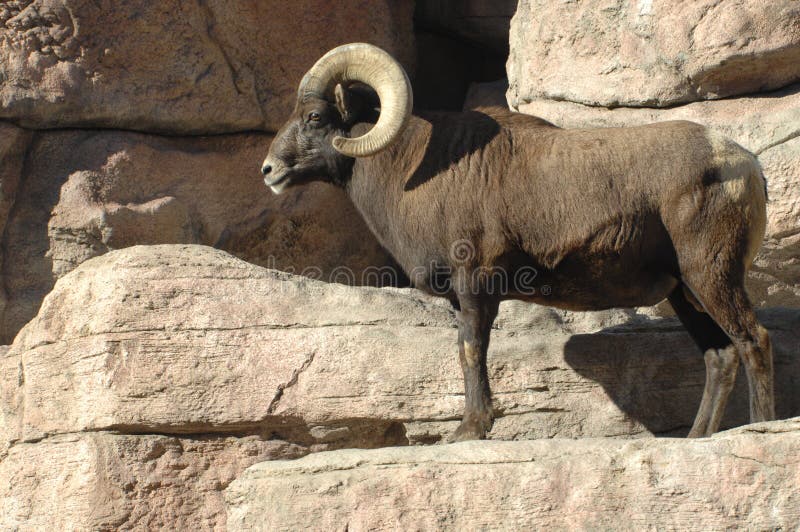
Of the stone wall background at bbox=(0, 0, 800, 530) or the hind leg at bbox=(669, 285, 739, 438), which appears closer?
the stone wall background at bbox=(0, 0, 800, 530)

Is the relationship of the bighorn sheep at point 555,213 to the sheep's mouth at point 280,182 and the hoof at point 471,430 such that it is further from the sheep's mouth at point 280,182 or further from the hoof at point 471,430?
the sheep's mouth at point 280,182

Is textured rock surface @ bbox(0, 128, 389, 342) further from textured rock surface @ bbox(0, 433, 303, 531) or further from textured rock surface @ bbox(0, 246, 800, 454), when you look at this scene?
textured rock surface @ bbox(0, 433, 303, 531)

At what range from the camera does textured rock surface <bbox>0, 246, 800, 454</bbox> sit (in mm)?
8969

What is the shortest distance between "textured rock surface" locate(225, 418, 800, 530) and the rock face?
1228 mm

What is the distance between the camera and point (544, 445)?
7605mm

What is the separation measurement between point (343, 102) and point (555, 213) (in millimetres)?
1829

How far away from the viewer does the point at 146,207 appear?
12211 millimetres

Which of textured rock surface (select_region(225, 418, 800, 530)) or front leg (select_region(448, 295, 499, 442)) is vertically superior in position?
front leg (select_region(448, 295, 499, 442))

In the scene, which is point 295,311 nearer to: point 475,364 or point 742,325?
point 475,364

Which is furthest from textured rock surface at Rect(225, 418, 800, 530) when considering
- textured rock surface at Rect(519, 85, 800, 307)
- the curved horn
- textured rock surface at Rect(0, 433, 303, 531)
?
textured rock surface at Rect(519, 85, 800, 307)

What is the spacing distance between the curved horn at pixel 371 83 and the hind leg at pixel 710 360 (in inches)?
96.3

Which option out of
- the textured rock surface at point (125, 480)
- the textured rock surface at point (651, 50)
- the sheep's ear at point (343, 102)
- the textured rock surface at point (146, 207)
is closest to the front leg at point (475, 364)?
the textured rock surface at point (125, 480)

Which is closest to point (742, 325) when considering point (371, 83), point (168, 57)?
point (371, 83)

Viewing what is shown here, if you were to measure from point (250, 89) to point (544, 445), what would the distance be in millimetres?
6458
